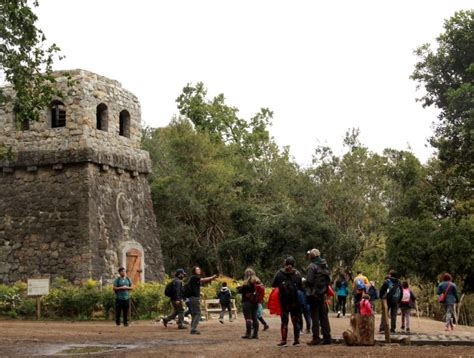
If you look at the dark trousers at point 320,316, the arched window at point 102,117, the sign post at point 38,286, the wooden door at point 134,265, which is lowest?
the dark trousers at point 320,316

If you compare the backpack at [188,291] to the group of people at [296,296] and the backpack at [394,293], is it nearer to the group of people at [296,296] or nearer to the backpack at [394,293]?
the group of people at [296,296]

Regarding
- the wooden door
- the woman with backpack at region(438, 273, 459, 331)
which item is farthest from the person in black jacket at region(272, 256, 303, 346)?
the wooden door

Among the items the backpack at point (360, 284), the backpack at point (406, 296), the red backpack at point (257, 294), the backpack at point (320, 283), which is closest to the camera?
the backpack at point (320, 283)

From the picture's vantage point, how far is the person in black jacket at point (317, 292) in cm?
1374

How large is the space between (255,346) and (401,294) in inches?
198

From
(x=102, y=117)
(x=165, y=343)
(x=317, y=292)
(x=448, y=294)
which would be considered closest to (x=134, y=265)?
(x=102, y=117)

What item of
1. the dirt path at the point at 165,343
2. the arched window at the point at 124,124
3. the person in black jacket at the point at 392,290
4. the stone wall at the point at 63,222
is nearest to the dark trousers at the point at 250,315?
the dirt path at the point at 165,343

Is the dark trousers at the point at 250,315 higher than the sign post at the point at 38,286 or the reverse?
the reverse

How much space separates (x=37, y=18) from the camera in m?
15.9

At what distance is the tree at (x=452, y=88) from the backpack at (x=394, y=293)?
1446 cm

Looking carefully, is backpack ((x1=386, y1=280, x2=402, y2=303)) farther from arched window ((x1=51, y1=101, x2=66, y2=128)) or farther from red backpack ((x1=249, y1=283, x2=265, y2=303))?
arched window ((x1=51, y1=101, x2=66, y2=128))

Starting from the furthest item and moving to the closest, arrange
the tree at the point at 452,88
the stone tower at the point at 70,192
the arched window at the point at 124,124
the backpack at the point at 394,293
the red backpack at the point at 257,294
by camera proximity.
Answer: the tree at the point at 452,88
the arched window at the point at 124,124
the stone tower at the point at 70,192
the backpack at the point at 394,293
the red backpack at the point at 257,294

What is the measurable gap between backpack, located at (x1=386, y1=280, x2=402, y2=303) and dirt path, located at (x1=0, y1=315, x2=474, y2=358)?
1.64 meters

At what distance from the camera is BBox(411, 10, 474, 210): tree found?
103ft
